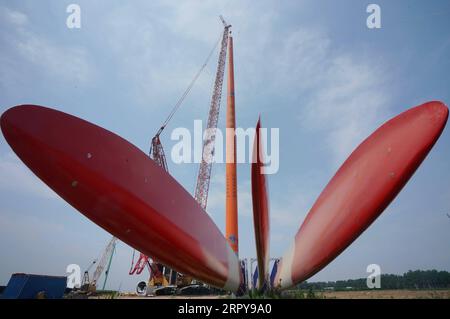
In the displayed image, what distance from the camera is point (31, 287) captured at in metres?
15.6

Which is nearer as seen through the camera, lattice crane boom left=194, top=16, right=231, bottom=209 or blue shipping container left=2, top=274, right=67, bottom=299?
blue shipping container left=2, top=274, right=67, bottom=299

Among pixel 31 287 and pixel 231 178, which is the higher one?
pixel 231 178

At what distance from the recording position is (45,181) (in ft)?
22.4

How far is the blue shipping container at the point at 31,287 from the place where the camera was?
602 inches

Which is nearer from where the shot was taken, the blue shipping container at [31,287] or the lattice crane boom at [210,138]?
the blue shipping container at [31,287]

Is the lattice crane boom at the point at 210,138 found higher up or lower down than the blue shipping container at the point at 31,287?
higher up

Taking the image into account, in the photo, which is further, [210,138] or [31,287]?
[210,138]

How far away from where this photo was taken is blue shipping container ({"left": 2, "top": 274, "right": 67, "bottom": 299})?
50.1 feet

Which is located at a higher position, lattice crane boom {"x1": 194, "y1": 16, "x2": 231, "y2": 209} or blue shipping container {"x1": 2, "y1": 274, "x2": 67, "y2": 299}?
lattice crane boom {"x1": 194, "y1": 16, "x2": 231, "y2": 209}

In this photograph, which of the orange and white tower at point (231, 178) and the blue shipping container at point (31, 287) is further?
the orange and white tower at point (231, 178)

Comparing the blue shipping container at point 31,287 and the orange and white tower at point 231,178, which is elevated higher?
the orange and white tower at point 231,178

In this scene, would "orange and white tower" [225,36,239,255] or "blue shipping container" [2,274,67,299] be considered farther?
"orange and white tower" [225,36,239,255]
